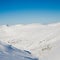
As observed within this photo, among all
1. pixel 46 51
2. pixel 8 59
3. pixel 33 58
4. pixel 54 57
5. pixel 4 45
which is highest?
pixel 46 51

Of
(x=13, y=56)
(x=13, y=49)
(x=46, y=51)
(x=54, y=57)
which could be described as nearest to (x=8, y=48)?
(x=13, y=49)

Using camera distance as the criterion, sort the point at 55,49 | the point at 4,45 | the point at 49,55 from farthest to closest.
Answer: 1. the point at 55,49
2. the point at 49,55
3. the point at 4,45

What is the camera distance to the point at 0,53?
322 inches

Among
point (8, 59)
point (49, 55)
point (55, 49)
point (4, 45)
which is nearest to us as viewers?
point (8, 59)

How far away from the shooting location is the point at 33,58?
882 centimetres

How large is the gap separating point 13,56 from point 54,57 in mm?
4955

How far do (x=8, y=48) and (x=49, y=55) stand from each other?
513 centimetres

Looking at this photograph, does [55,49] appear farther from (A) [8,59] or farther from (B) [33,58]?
(A) [8,59]

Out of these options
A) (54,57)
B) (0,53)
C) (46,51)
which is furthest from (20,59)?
(46,51)

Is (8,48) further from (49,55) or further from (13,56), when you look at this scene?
(49,55)

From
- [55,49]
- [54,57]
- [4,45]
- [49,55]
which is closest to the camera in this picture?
[4,45]

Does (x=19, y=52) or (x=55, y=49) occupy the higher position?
(x=55, y=49)

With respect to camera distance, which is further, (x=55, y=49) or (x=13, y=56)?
(x=55, y=49)

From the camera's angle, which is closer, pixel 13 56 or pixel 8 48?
pixel 13 56
